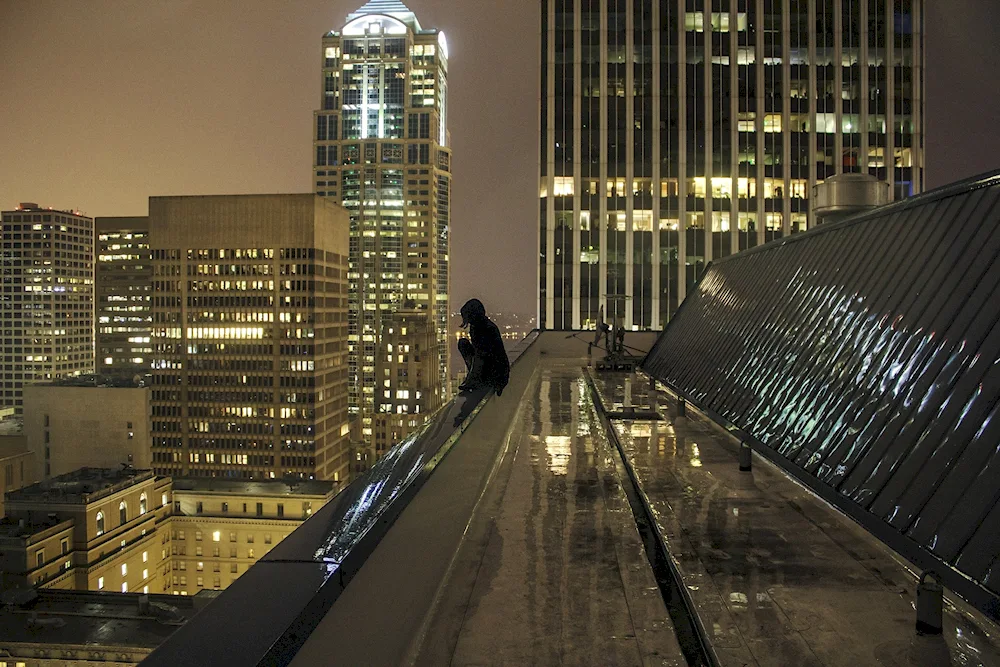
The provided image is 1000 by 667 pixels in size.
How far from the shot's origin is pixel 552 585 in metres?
5.59

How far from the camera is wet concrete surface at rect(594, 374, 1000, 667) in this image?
4508 mm

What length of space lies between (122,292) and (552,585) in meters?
195

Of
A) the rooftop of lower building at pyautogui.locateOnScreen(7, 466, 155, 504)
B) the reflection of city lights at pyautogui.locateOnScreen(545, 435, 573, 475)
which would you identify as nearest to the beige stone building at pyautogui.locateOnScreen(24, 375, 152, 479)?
the rooftop of lower building at pyautogui.locateOnScreen(7, 466, 155, 504)

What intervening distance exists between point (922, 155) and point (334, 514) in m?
73.6

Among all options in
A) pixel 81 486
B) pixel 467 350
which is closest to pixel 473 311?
pixel 467 350

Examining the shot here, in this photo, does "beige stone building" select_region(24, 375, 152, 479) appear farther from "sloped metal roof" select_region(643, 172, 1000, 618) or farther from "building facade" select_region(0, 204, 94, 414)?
"sloped metal roof" select_region(643, 172, 1000, 618)

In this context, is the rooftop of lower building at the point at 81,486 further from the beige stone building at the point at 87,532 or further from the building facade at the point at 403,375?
the building facade at the point at 403,375

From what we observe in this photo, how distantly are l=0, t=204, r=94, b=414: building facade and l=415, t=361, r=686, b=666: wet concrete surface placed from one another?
20675 cm

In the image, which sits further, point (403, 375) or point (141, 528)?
point (403, 375)

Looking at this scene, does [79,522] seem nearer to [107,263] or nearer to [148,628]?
[148,628]

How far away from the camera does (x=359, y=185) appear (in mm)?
198375

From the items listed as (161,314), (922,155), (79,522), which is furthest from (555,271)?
(161,314)

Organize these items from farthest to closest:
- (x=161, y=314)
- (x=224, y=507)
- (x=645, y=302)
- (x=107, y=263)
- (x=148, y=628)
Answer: (x=107, y=263)
(x=161, y=314)
(x=224, y=507)
(x=645, y=302)
(x=148, y=628)

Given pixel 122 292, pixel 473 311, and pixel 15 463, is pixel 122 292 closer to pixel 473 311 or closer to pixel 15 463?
pixel 15 463
